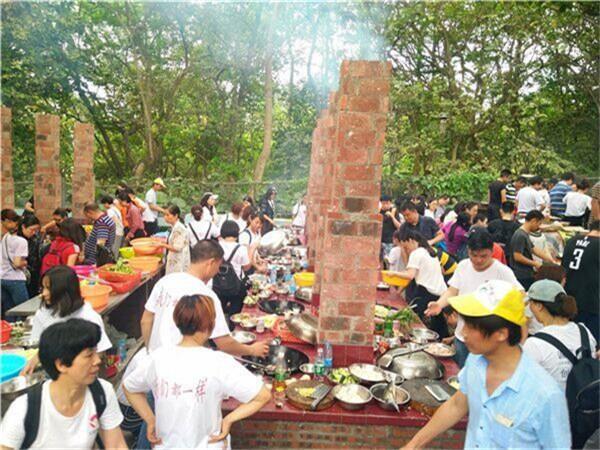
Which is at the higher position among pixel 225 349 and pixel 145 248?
pixel 145 248

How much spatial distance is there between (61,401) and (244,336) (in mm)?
2432

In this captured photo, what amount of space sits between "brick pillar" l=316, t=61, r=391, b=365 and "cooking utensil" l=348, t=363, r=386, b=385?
0.12 meters

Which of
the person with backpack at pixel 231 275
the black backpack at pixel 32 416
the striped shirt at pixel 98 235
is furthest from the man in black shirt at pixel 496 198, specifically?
the black backpack at pixel 32 416

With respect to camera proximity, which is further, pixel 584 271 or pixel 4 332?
pixel 584 271

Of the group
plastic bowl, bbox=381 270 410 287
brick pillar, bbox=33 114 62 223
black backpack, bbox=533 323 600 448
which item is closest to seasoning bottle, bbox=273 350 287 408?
black backpack, bbox=533 323 600 448

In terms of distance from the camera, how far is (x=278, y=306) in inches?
223

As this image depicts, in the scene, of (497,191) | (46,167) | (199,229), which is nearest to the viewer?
(199,229)

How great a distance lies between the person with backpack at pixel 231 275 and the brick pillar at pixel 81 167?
333 inches

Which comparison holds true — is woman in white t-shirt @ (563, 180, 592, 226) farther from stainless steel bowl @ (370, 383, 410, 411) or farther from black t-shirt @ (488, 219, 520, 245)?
stainless steel bowl @ (370, 383, 410, 411)

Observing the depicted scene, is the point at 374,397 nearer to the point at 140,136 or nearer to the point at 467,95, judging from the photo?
the point at 467,95

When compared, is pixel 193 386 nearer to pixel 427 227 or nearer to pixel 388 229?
pixel 427 227

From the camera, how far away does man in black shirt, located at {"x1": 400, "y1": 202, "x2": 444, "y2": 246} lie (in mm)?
6855

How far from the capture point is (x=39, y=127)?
36.7 ft

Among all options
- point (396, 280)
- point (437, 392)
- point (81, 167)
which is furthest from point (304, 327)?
point (81, 167)
